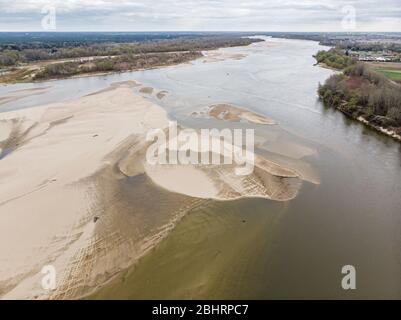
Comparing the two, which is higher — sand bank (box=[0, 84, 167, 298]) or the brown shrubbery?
the brown shrubbery

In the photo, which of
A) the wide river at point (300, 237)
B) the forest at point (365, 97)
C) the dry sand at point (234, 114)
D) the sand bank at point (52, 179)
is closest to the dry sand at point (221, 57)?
the forest at point (365, 97)

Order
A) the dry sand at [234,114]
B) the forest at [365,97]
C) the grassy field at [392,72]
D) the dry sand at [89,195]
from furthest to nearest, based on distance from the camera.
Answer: the grassy field at [392,72]
the dry sand at [234,114]
the forest at [365,97]
the dry sand at [89,195]

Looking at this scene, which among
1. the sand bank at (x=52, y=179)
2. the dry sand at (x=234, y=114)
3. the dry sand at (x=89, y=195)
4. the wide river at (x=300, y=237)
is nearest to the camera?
the wide river at (x=300, y=237)

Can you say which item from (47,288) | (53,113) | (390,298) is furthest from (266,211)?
(53,113)

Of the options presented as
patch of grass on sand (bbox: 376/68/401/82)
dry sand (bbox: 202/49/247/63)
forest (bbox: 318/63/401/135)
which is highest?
dry sand (bbox: 202/49/247/63)

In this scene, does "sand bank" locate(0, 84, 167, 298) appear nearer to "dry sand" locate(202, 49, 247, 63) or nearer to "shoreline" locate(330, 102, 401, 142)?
"shoreline" locate(330, 102, 401, 142)

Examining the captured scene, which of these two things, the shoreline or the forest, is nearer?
the shoreline

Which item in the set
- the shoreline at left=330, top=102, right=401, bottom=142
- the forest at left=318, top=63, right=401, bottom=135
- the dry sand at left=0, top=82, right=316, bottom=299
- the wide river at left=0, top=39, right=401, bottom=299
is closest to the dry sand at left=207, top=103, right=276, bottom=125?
the wide river at left=0, top=39, right=401, bottom=299

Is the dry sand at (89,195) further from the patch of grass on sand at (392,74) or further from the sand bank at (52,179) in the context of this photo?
the patch of grass on sand at (392,74)
